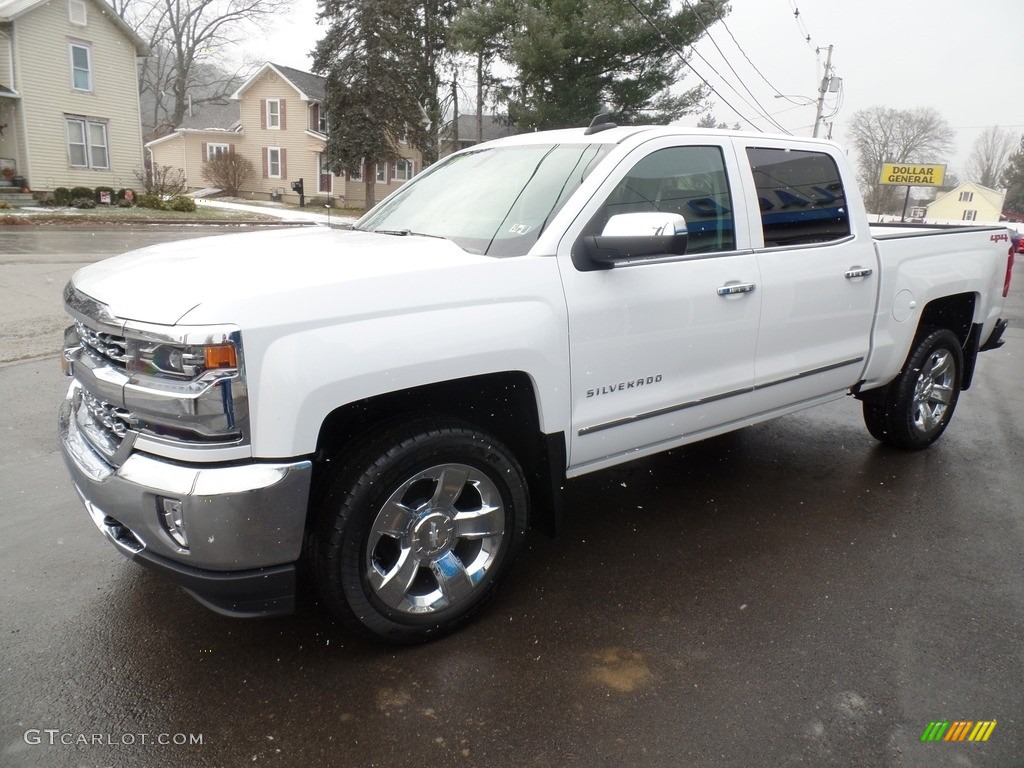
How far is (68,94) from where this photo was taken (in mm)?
27922

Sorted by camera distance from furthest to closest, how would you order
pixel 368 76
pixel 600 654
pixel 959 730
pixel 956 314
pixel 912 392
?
pixel 368 76
pixel 956 314
pixel 912 392
pixel 600 654
pixel 959 730

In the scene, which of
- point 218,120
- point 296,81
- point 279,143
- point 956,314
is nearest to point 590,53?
point 296,81

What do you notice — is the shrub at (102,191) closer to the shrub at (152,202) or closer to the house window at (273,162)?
the shrub at (152,202)

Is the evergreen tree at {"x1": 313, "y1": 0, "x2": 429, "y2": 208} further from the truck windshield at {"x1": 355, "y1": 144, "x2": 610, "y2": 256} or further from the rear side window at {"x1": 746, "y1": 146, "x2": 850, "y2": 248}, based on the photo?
the rear side window at {"x1": 746, "y1": 146, "x2": 850, "y2": 248}

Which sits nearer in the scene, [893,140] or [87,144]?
[87,144]

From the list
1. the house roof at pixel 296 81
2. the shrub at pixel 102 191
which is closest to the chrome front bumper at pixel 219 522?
the shrub at pixel 102 191

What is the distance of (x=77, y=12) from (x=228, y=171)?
41.1 ft

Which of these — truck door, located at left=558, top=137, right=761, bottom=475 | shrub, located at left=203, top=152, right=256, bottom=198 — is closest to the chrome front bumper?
truck door, located at left=558, top=137, right=761, bottom=475

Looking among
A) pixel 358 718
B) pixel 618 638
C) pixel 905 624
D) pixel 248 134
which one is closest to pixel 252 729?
pixel 358 718

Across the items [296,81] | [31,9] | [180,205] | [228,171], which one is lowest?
[180,205]

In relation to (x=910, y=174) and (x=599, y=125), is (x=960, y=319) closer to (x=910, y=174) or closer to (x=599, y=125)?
(x=599, y=125)

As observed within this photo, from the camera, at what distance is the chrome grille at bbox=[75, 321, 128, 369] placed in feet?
8.15

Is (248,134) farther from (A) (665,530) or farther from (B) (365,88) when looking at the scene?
(A) (665,530)

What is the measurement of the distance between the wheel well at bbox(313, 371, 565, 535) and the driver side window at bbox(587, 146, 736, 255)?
2.78 ft
